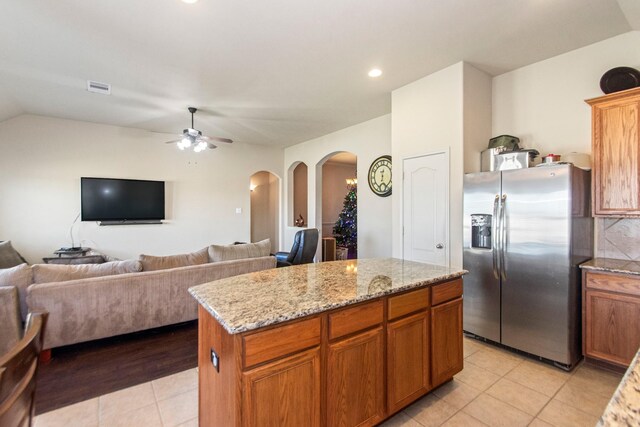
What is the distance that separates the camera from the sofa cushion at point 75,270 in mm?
2662

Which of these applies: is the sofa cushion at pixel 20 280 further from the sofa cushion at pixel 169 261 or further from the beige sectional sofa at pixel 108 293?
the sofa cushion at pixel 169 261

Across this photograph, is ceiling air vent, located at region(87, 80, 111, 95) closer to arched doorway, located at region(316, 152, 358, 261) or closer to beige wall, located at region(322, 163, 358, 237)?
arched doorway, located at region(316, 152, 358, 261)

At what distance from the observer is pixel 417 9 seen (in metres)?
2.38

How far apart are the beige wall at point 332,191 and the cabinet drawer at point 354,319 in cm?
745

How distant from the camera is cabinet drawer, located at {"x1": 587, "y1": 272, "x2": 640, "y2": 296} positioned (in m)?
2.32

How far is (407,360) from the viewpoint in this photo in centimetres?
193

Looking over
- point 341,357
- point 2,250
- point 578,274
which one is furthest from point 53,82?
point 578,274

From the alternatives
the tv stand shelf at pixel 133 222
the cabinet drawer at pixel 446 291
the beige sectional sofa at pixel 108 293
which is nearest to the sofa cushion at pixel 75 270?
the beige sectional sofa at pixel 108 293

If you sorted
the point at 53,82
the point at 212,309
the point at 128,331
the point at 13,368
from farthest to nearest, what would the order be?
the point at 53,82 < the point at 128,331 < the point at 212,309 < the point at 13,368

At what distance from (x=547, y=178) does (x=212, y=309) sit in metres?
2.85

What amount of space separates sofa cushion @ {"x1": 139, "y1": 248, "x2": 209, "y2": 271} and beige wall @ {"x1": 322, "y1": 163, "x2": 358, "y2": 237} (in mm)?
5920

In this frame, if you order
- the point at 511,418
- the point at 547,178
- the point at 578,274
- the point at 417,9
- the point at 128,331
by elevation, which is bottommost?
the point at 511,418

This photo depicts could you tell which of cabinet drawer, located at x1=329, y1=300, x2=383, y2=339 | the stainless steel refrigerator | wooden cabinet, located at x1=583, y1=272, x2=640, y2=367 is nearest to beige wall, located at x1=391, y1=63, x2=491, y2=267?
the stainless steel refrigerator

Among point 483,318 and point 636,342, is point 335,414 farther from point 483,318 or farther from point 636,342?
point 636,342
